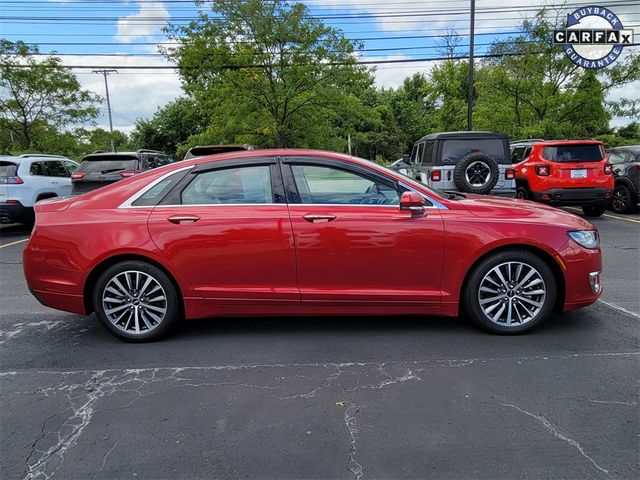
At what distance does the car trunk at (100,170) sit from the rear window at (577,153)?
30.4 ft

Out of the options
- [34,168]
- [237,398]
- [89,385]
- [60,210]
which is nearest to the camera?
[237,398]

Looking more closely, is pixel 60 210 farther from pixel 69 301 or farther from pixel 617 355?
pixel 617 355

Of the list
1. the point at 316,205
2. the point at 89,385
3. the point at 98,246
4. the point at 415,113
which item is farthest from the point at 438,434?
the point at 415,113

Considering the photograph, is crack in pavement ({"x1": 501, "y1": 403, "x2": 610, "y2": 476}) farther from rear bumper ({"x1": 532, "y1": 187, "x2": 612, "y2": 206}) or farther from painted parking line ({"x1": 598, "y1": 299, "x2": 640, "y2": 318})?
rear bumper ({"x1": 532, "y1": 187, "x2": 612, "y2": 206})

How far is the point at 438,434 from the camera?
2.71 m

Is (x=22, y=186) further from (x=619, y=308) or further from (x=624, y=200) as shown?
(x=624, y=200)

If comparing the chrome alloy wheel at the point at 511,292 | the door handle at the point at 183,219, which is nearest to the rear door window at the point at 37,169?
the door handle at the point at 183,219

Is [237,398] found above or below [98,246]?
below

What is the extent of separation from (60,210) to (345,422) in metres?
3.05

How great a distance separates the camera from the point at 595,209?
11188mm

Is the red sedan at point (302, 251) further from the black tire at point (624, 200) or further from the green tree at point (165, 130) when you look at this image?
the green tree at point (165, 130)

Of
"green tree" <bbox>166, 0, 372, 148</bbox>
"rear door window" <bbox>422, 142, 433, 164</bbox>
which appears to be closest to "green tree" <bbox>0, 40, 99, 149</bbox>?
"green tree" <bbox>166, 0, 372, 148</bbox>

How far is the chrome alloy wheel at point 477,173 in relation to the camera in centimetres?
904

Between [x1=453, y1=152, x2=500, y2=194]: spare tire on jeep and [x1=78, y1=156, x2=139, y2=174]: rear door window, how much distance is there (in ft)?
22.7
